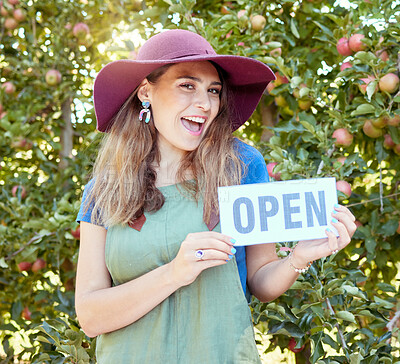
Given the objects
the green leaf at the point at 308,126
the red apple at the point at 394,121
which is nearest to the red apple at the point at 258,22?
the green leaf at the point at 308,126

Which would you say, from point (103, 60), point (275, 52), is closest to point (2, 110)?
point (103, 60)

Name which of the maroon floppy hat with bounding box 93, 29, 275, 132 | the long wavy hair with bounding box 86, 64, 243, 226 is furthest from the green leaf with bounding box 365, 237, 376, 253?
the long wavy hair with bounding box 86, 64, 243, 226

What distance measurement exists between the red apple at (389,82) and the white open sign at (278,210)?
3.04ft

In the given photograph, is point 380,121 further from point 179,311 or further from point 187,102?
point 179,311

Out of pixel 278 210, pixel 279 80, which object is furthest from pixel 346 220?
pixel 279 80

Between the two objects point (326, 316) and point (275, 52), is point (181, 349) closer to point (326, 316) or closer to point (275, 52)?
point (326, 316)

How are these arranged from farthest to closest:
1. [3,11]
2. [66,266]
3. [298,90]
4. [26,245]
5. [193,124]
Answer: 1. [3,11]
2. [66,266]
3. [26,245]
4. [298,90]
5. [193,124]

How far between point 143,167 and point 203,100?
24cm

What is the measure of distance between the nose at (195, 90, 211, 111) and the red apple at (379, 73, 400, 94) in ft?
2.81

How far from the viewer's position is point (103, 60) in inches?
108

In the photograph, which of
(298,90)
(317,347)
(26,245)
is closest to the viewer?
(317,347)

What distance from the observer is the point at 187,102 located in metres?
1.29

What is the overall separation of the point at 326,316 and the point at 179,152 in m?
0.70

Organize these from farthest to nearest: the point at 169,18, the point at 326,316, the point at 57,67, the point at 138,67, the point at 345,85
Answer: the point at 57,67
the point at 169,18
the point at 345,85
the point at 326,316
the point at 138,67
